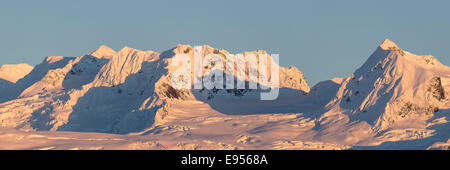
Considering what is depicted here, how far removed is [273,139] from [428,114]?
3574 centimetres

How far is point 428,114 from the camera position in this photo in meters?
190

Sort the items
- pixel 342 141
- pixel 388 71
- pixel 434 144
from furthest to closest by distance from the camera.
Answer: pixel 388 71, pixel 342 141, pixel 434 144
